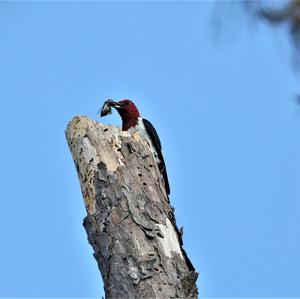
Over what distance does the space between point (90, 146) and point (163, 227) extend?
3.13ft

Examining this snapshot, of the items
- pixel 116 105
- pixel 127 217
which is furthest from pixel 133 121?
pixel 127 217

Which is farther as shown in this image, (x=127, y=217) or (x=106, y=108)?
(x=106, y=108)

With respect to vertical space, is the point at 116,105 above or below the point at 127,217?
above

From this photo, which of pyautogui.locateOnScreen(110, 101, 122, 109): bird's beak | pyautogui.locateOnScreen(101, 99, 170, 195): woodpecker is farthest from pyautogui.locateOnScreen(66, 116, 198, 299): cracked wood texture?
pyautogui.locateOnScreen(110, 101, 122, 109): bird's beak

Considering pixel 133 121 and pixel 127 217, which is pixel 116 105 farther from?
pixel 127 217

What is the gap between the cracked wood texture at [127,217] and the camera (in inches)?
163

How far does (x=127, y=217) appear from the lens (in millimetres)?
4453

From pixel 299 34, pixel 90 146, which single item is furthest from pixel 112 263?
pixel 299 34

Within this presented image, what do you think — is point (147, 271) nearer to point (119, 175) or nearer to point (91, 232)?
point (91, 232)

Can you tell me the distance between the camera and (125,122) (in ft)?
26.6

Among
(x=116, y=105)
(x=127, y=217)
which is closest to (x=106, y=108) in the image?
(x=116, y=105)

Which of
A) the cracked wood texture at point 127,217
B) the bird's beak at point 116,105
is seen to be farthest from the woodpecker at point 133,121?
the cracked wood texture at point 127,217

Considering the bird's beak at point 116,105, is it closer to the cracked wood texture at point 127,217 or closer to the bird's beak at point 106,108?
the bird's beak at point 106,108

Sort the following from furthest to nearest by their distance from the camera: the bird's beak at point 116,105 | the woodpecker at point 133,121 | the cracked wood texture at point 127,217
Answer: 1. the bird's beak at point 116,105
2. the woodpecker at point 133,121
3. the cracked wood texture at point 127,217
